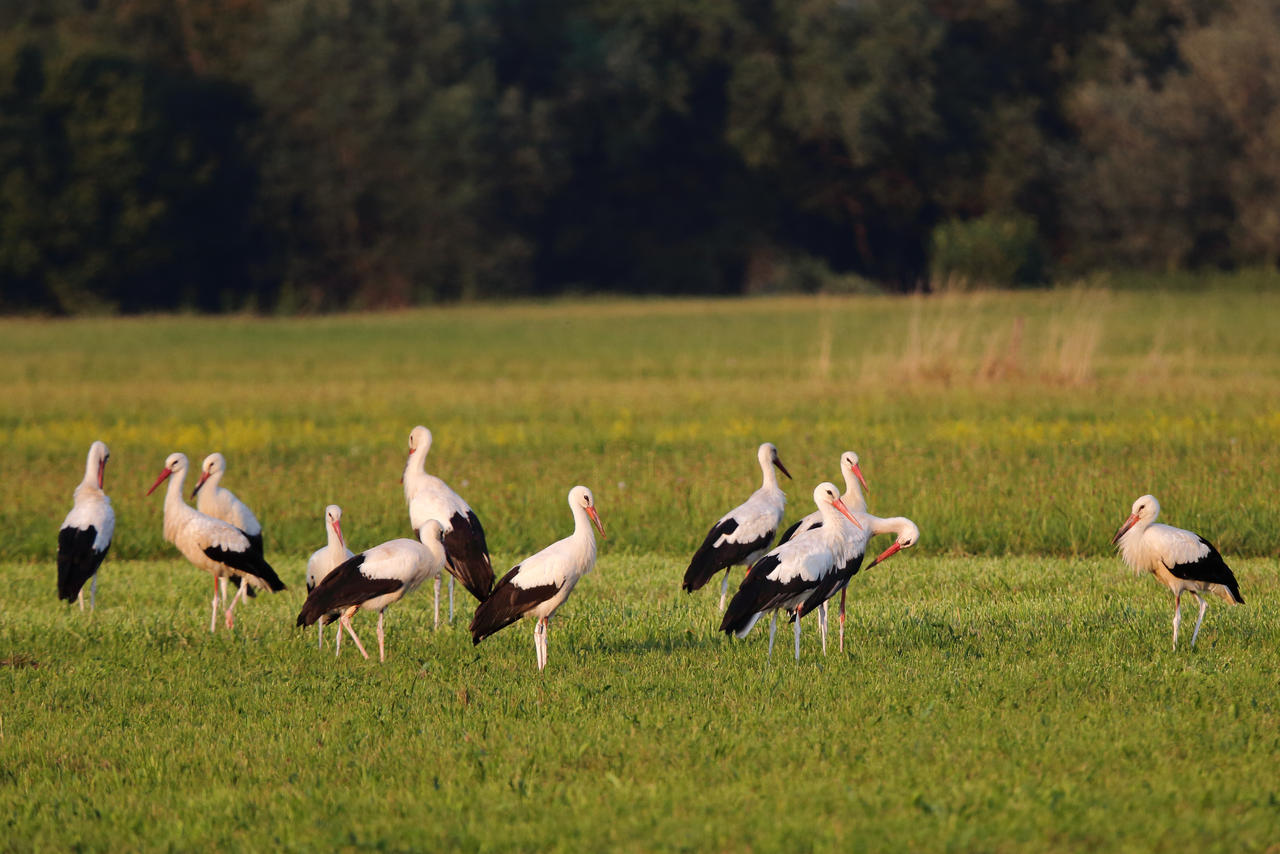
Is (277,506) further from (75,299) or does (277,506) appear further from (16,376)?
(75,299)

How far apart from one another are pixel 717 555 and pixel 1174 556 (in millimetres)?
3312

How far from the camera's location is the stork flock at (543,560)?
1012 centimetres

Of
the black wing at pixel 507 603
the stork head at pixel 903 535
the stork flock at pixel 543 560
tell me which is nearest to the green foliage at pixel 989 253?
the stork flock at pixel 543 560

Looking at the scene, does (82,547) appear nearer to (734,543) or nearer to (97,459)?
(97,459)

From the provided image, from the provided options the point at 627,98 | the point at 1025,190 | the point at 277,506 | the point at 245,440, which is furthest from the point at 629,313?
the point at 277,506

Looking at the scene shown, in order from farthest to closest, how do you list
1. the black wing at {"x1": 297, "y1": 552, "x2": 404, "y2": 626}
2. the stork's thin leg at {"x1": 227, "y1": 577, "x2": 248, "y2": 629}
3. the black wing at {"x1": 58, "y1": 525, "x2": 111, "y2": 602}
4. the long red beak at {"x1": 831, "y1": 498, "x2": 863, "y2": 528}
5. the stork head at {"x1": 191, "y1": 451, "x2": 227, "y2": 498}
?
1. the stork head at {"x1": 191, "y1": 451, "x2": 227, "y2": 498}
2. the black wing at {"x1": 58, "y1": 525, "x2": 111, "y2": 602}
3. the stork's thin leg at {"x1": 227, "y1": 577, "x2": 248, "y2": 629}
4. the long red beak at {"x1": 831, "y1": 498, "x2": 863, "y2": 528}
5. the black wing at {"x1": 297, "y1": 552, "x2": 404, "y2": 626}

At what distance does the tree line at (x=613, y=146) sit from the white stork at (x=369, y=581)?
64.2 m

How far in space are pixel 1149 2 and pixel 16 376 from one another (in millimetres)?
62649

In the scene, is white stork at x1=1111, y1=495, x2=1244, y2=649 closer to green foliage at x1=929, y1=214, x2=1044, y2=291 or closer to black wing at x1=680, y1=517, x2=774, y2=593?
black wing at x1=680, y1=517, x2=774, y2=593

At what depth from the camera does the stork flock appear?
399 inches

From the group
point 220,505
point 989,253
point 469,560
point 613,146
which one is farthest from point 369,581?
point 613,146

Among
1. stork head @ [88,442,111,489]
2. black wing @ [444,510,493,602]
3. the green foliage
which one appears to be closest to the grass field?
black wing @ [444,510,493,602]

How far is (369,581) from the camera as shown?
1042cm

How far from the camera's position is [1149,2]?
273ft
